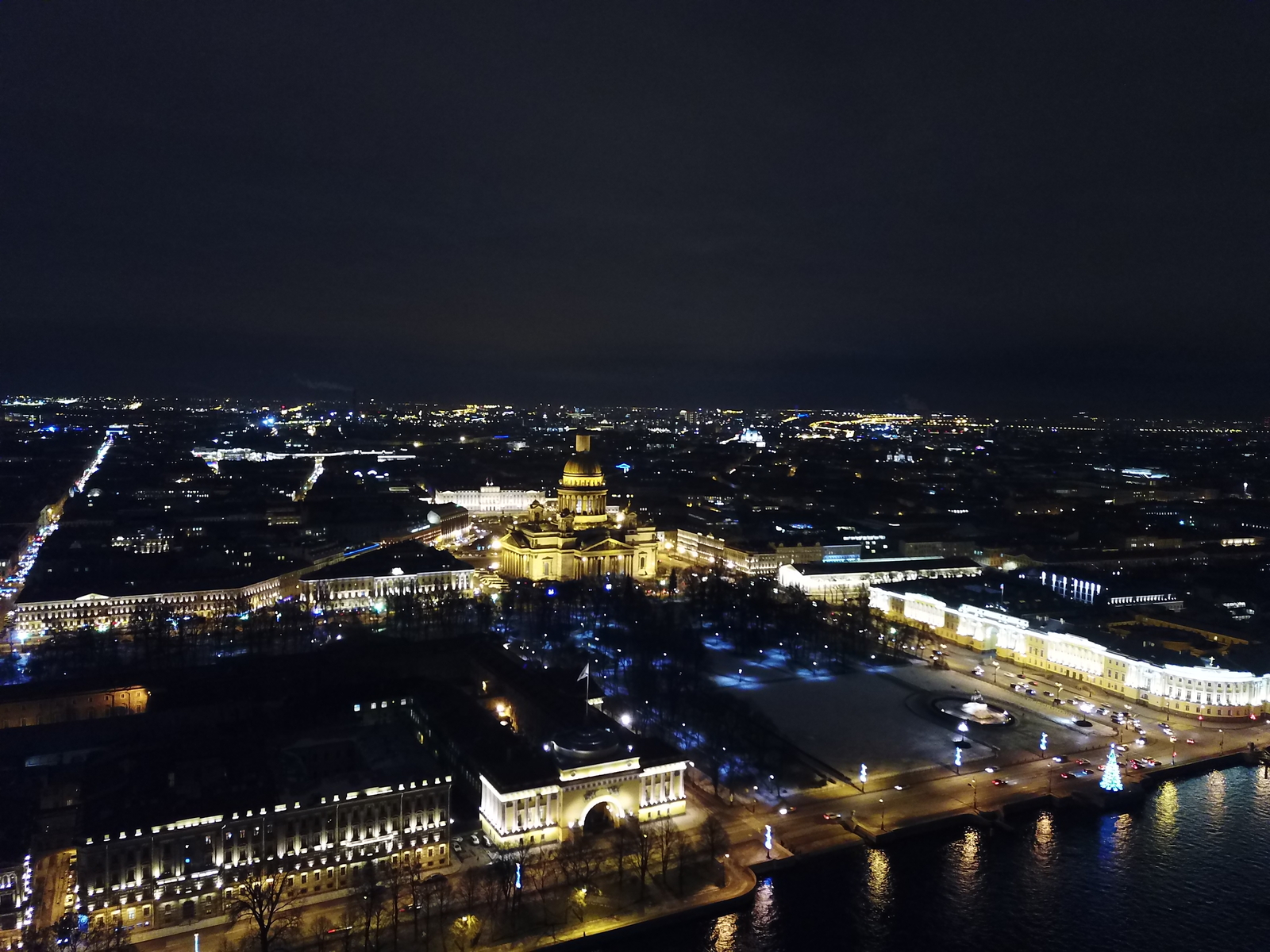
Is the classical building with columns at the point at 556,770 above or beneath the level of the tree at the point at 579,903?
above

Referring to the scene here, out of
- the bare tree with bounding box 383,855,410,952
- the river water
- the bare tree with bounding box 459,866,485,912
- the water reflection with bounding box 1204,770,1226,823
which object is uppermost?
the bare tree with bounding box 383,855,410,952

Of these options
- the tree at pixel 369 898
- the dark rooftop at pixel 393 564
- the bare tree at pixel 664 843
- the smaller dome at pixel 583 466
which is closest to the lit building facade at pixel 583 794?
the bare tree at pixel 664 843

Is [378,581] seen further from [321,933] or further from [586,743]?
[321,933]

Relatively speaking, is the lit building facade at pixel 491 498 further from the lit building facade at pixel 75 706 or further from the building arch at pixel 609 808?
the building arch at pixel 609 808

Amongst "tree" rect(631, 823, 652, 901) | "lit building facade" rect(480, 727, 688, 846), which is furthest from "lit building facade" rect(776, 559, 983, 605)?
"tree" rect(631, 823, 652, 901)

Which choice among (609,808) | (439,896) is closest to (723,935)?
(609,808)

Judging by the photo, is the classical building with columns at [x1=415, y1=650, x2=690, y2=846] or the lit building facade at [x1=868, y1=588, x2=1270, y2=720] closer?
the classical building with columns at [x1=415, y1=650, x2=690, y2=846]

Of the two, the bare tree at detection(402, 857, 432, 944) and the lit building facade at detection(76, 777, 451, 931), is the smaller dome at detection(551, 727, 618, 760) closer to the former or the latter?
the lit building facade at detection(76, 777, 451, 931)
